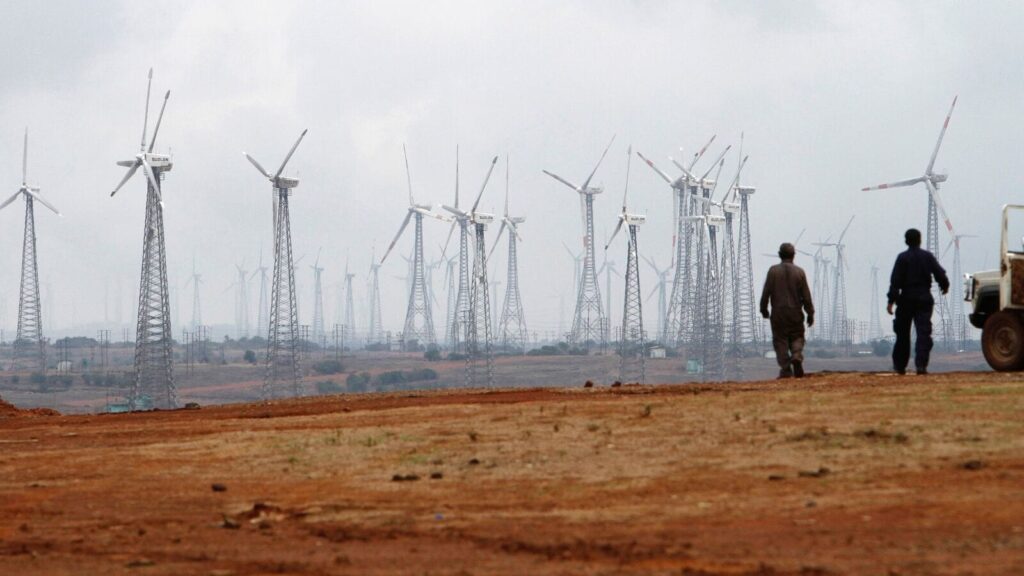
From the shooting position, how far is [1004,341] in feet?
81.3

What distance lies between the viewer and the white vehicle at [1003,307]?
24.0m

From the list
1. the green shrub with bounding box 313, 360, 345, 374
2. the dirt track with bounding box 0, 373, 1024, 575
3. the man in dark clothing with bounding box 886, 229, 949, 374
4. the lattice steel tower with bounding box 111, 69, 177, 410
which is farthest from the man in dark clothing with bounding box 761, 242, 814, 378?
the green shrub with bounding box 313, 360, 345, 374

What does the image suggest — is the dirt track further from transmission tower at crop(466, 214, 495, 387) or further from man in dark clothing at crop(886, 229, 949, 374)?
transmission tower at crop(466, 214, 495, 387)

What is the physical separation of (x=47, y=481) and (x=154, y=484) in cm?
165

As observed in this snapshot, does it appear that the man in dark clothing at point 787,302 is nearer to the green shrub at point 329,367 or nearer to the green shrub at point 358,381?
the green shrub at point 358,381

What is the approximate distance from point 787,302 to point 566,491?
1233 cm

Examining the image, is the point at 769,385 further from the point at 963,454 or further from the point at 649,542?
the point at 649,542

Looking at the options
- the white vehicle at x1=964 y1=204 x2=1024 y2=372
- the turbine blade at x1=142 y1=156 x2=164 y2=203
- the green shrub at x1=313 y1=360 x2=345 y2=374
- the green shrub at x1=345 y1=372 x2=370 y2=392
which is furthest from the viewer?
the green shrub at x1=313 y1=360 x2=345 y2=374

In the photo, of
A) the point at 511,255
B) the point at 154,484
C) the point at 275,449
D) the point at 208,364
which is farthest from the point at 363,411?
the point at 208,364

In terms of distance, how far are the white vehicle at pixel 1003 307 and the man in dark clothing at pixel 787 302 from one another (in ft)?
8.65

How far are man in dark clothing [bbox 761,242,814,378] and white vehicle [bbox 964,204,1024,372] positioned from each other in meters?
2.64

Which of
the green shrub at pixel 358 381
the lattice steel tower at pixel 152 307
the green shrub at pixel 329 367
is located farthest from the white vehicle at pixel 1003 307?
the green shrub at pixel 329 367

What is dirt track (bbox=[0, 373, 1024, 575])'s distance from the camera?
10.8 metres

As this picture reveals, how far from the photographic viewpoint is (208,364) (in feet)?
619
